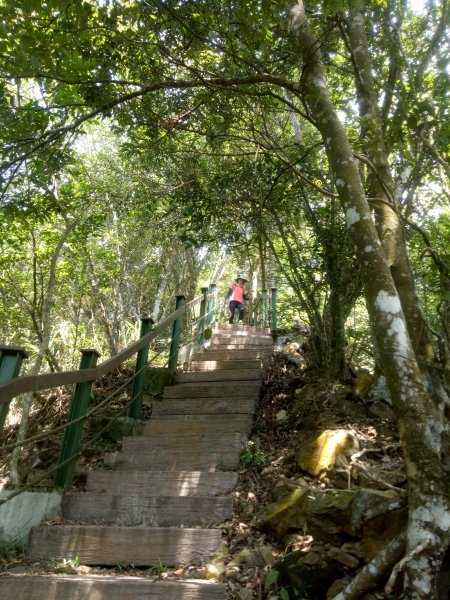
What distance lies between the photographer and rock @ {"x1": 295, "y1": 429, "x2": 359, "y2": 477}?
11.0ft

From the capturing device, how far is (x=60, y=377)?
128 inches

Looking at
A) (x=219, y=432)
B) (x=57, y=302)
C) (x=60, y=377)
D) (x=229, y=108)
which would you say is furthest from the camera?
(x=57, y=302)

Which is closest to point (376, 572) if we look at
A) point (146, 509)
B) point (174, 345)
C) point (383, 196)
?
point (146, 509)

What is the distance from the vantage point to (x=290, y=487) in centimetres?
328

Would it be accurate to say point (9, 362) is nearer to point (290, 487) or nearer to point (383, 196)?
point (290, 487)

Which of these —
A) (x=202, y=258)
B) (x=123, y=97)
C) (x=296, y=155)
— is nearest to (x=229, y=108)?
(x=296, y=155)

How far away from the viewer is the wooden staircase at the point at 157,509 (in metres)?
2.53

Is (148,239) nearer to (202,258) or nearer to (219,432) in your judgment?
(202,258)

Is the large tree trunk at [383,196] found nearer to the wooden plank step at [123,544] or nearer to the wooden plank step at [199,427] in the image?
the wooden plank step at [199,427]

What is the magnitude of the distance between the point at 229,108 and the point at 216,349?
4.03 metres

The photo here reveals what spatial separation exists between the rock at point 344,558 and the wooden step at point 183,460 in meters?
1.47

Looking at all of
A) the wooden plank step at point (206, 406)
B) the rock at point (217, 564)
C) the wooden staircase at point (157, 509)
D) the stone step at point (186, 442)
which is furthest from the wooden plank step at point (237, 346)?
the rock at point (217, 564)

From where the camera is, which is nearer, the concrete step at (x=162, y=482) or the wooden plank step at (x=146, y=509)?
the wooden plank step at (x=146, y=509)

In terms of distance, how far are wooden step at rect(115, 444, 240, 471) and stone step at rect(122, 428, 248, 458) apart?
33mm
